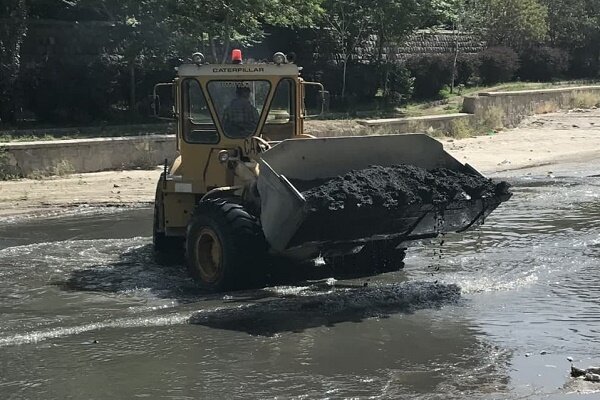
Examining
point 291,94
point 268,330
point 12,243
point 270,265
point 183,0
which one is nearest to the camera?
point 268,330

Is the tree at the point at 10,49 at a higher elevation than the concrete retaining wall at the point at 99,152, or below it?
higher

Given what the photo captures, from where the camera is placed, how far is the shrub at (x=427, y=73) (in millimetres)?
33469

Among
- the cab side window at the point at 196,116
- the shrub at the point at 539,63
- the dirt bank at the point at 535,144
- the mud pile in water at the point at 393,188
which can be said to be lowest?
the dirt bank at the point at 535,144

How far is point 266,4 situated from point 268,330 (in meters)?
16.7

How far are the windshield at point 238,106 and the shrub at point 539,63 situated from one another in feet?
96.5

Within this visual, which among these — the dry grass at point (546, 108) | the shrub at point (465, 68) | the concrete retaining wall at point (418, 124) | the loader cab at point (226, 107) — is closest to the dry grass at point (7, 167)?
the loader cab at point (226, 107)

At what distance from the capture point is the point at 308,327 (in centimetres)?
935

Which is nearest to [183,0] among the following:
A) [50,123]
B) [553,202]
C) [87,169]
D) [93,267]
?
[50,123]

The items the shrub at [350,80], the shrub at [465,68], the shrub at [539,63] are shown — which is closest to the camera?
the shrub at [350,80]

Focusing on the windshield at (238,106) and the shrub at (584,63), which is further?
the shrub at (584,63)

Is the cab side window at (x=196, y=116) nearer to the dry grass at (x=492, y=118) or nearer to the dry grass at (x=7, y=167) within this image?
the dry grass at (x=7, y=167)

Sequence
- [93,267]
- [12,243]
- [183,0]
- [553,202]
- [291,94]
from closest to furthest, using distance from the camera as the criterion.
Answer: [291,94] → [93,267] → [12,243] → [553,202] → [183,0]

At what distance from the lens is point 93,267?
12359 mm

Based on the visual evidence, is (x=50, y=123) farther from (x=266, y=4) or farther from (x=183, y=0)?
(x=266, y=4)
